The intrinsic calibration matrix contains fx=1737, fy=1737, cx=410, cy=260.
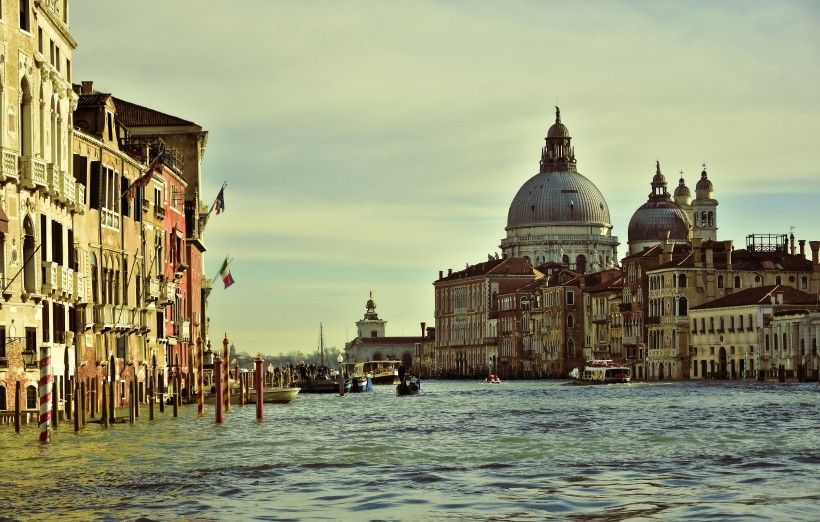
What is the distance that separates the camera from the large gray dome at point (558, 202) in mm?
174125

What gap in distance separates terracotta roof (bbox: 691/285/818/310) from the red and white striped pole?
72977 mm

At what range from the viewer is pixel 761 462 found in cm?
2472

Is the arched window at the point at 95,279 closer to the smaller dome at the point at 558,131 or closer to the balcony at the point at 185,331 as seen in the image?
the balcony at the point at 185,331

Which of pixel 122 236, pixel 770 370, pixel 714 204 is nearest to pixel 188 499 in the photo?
pixel 122 236

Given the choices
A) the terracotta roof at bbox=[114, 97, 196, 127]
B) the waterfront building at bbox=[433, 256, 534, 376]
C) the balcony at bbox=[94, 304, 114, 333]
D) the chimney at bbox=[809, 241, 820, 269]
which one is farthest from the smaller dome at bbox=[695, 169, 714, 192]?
the balcony at bbox=[94, 304, 114, 333]

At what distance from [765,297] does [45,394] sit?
73787 millimetres

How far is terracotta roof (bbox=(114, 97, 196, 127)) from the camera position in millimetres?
58125

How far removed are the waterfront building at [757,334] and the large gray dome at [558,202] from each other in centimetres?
6714

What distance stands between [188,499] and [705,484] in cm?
629

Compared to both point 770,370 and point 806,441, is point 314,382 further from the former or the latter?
point 806,441

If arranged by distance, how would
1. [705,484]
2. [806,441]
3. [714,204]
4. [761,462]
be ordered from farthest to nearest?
1. [714,204]
2. [806,441]
3. [761,462]
4. [705,484]

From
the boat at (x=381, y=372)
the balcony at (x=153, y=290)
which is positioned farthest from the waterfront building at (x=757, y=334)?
the balcony at (x=153, y=290)

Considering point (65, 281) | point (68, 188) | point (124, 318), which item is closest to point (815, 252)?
point (124, 318)

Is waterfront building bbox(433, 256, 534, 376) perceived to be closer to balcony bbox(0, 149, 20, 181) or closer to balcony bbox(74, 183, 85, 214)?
balcony bbox(74, 183, 85, 214)
